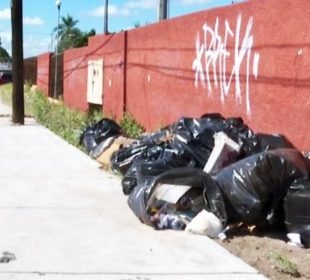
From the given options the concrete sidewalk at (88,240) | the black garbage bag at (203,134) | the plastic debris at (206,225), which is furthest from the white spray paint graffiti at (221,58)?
the plastic debris at (206,225)

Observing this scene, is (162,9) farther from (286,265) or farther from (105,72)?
(286,265)

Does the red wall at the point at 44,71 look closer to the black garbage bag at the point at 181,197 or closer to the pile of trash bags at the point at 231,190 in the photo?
the pile of trash bags at the point at 231,190

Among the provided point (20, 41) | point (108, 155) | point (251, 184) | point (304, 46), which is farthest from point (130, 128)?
point (251, 184)

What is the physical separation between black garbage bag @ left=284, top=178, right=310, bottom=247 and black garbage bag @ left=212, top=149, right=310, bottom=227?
0.15m

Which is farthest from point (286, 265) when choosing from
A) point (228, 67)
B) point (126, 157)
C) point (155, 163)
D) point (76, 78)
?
point (76, 78)

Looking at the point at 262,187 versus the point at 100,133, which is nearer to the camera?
the point at 262,187

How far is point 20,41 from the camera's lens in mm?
19797

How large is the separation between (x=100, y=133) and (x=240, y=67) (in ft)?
12.3

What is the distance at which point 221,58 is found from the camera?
1018 centimetres

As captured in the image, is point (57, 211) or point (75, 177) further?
point (75, 177)

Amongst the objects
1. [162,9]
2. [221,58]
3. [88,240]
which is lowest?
[88,240]

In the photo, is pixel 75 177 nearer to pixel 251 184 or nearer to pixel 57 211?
pixel 57 211

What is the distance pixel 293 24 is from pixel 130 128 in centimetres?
735

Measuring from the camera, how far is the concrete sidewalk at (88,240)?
5391mm
